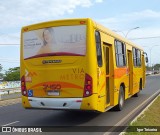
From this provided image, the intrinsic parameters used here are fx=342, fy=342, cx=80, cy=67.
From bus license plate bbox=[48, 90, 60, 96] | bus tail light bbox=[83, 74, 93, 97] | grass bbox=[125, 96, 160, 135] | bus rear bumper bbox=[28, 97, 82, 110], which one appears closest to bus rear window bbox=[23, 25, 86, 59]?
bus tail light bbox=[83, 74, 93, 97]

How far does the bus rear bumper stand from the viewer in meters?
10.3

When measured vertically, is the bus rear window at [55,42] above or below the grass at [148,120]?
above

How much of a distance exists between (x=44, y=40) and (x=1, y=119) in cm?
372

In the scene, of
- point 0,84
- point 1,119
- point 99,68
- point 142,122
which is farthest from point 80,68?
point 0,84

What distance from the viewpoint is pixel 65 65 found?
10648 mm

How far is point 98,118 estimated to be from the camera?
12438 mm

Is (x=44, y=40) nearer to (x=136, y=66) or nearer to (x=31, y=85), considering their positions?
(x=31, y=85)

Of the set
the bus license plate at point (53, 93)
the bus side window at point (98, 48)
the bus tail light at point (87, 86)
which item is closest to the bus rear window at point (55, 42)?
the bus side window at point (98, 48)

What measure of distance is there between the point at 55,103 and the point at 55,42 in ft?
6.30

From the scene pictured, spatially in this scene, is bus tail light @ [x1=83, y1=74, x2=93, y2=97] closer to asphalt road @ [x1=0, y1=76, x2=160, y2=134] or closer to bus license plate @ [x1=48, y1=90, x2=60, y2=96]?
bus license plate @ [x1=48, y1=90, x2=60, y2=96]

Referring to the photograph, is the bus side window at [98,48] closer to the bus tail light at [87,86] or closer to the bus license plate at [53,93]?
the bus tail light at [87,86]

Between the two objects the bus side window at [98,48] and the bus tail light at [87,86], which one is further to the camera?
the bus side window at [98,48]

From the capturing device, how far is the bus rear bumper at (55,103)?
10342 mm

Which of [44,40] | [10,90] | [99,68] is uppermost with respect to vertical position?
[44,40]
